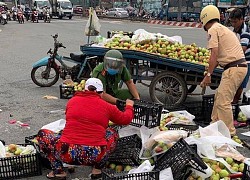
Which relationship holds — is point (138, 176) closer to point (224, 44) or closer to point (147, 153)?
point (147, 153)

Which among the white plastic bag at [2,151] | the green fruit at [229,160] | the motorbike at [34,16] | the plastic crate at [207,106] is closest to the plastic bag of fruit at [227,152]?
the green fruit at [229,160]

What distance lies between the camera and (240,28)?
6.33 meters

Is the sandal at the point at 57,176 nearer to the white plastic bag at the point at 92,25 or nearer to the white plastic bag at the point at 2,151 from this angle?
the white plastic bag at the point at 2,151

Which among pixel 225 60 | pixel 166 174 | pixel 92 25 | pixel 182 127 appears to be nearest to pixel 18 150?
pixel 166 174

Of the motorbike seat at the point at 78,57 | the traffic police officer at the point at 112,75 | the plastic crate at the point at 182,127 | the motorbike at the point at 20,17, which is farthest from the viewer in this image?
the motorbike at the point at 20,17

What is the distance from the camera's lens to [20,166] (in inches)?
163

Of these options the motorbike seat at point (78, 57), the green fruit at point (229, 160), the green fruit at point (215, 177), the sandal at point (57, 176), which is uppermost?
the motorbike seat at point (78, 57)

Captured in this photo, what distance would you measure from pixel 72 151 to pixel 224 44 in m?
2.62

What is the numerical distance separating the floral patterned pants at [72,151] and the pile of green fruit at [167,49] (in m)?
2.85

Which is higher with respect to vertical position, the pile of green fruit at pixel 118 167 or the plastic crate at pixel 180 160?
the plastic crate at pixel 180 160

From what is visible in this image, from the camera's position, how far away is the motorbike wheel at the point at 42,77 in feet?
27.7

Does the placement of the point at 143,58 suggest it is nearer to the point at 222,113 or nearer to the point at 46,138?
the point at 222,113

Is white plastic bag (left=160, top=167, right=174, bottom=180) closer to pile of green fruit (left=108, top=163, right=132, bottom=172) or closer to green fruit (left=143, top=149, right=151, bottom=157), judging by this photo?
green fruit (left=143, top=149, right=151, bottom=157)

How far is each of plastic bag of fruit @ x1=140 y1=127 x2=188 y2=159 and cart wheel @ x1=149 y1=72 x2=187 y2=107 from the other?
2599 millimetres
